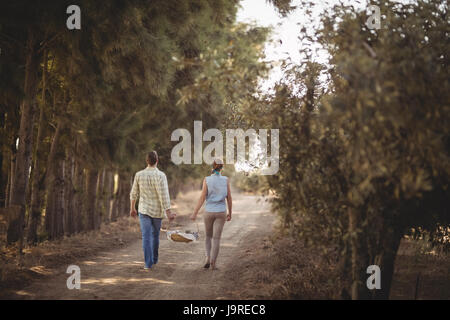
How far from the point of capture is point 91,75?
9242 mm

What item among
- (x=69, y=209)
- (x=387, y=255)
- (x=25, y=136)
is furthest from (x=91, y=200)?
(x=387, y=255)

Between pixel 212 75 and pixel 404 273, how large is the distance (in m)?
6.71

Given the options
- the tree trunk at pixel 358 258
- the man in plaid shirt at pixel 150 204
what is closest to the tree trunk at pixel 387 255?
the tree trunk at pixel 358 258

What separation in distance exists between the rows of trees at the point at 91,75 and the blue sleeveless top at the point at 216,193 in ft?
6.23

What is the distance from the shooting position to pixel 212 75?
19.5 ft

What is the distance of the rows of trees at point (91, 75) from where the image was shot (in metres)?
8.50

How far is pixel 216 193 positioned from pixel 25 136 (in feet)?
15.0

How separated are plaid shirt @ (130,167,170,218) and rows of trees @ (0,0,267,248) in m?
2.22

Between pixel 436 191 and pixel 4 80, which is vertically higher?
pixel 4 80

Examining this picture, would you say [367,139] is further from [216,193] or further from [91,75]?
[91,75]

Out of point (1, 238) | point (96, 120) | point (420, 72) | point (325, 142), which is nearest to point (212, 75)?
point (325, 142)

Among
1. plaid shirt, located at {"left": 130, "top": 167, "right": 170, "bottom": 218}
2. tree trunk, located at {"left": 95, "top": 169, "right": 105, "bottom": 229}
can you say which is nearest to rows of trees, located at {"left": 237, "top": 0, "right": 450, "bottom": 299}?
plaid shirt, located at {"left": 130, "top": 167, "right": 170, "bottom": 218}

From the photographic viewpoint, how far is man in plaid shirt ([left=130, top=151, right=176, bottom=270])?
27.2ft

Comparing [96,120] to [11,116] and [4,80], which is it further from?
[11,116]
